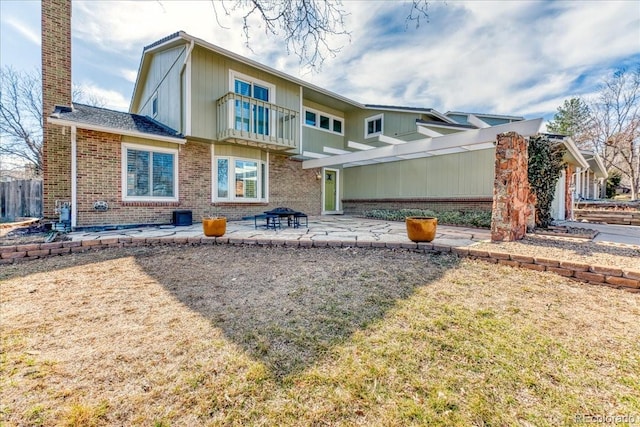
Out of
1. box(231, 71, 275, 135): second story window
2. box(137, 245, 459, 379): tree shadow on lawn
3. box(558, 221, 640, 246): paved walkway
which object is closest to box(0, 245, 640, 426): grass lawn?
box(137, 245, 459, 379): tree shadow on lawn

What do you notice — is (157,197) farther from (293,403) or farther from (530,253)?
(530,253)

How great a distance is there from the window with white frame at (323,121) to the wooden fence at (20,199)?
421 inches

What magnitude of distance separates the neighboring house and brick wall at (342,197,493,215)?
49mm

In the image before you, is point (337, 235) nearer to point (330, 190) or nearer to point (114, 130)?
point (114, 130)

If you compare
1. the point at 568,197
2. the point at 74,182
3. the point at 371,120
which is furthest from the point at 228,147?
the point at 568,197

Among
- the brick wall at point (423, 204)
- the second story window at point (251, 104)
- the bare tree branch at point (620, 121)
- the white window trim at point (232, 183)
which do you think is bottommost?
the brick wall at point (423, 204)

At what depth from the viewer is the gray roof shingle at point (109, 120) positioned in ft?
23.5

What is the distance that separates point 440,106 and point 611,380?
48.8ft

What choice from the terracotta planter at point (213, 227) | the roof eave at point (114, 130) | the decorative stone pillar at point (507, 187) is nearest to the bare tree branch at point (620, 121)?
the decorative stone pillar at point (507, 187)

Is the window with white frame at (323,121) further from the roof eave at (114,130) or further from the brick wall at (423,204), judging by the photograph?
the roof eave at (114,130)

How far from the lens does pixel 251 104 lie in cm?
934

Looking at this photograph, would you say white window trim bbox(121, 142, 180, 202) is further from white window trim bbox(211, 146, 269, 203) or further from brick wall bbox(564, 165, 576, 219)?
brick wall bbox(564, 165, 576, 219)

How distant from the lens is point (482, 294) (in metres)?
3.28

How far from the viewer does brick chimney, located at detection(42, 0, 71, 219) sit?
7570 millimetres
